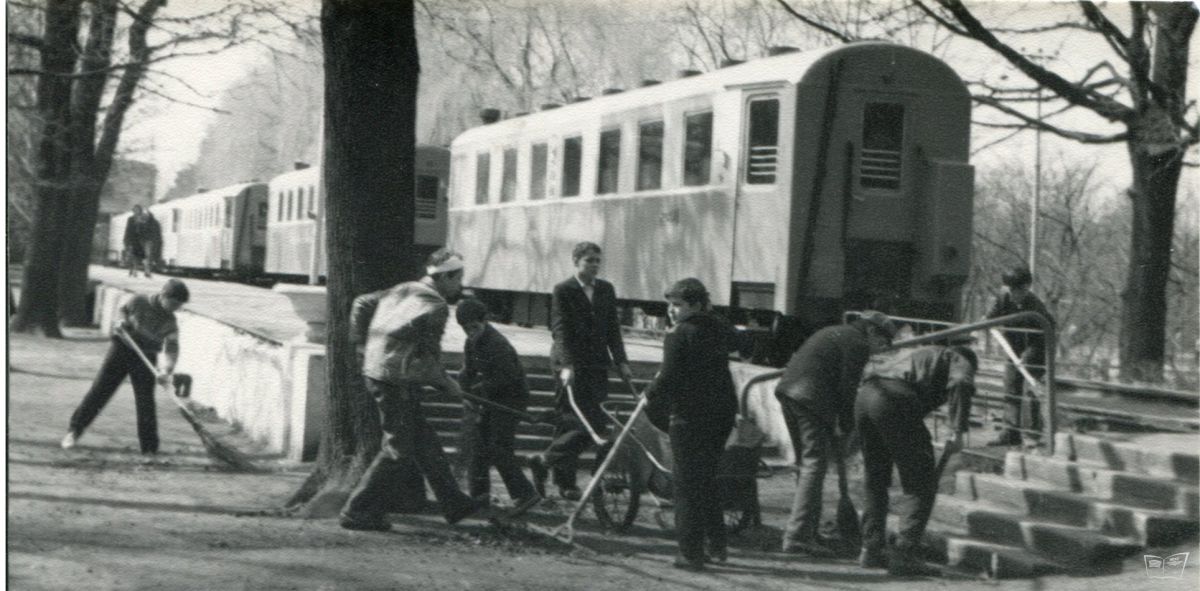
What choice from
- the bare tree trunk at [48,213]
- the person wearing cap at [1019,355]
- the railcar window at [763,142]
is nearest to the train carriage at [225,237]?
the bare tree trunk at [48,213]

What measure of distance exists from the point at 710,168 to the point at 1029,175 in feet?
45.4

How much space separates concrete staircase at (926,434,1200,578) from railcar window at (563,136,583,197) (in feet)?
25.0

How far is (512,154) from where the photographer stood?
18969mm

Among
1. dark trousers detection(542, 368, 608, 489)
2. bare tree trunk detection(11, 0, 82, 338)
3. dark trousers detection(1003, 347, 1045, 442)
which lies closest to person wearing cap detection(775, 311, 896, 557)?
dark trousers detection(542, 368, 608, 489)

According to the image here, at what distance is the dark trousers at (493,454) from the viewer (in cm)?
982

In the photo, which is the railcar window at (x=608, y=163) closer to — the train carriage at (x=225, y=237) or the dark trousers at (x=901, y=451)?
the dark trousers at (x=901, y=451)

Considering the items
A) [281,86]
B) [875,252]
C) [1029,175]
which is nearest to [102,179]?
[281,86]

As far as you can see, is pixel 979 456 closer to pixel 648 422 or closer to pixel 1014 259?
pixel 648 422

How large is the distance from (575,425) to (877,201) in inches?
209

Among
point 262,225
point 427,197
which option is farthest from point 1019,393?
point 262,225

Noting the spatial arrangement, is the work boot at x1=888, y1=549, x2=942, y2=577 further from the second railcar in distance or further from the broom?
the second railcar in distance

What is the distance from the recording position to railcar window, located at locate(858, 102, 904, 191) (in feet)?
47.5

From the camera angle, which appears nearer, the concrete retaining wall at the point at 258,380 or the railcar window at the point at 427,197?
the concrete retaining wall at the point at 258,380
